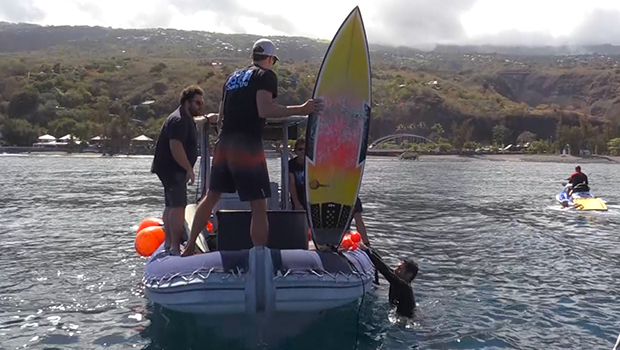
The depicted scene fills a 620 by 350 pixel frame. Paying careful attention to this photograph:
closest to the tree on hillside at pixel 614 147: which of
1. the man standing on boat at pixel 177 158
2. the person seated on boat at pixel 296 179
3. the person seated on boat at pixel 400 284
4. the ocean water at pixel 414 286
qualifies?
the ocean water at pixel 414 286

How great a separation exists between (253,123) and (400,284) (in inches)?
141

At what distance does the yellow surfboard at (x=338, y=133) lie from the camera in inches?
357

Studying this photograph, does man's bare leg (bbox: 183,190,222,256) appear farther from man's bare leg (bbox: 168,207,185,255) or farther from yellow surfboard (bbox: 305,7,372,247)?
yellow surfboard (bbox: 305,7,372,247)

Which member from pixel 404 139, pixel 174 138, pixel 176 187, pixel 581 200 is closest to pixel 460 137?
pixel 404 139

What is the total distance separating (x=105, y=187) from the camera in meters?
41.3

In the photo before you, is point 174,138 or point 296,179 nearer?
point 174,138

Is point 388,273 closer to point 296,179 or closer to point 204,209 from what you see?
point 296,179

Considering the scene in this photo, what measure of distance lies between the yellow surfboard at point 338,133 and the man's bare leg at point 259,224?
2.61 feet

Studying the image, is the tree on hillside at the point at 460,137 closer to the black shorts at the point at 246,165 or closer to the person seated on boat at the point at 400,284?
the person seated on boat at the point at 400,284

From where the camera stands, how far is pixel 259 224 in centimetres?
864

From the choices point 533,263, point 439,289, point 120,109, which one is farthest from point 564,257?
point 120,109

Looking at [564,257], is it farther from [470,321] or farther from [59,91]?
[59,91]

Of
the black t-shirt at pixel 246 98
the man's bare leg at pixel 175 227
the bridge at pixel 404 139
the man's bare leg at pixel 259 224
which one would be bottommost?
the bridge at pixel 404 139

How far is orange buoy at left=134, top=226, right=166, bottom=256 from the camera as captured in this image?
1248 centimetres
